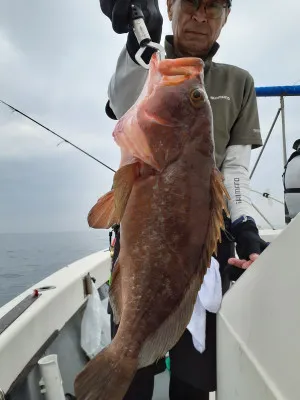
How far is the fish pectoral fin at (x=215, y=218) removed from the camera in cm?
136

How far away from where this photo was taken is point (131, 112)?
4.96 ft

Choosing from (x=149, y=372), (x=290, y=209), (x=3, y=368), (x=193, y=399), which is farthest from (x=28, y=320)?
(x=290, y=209)

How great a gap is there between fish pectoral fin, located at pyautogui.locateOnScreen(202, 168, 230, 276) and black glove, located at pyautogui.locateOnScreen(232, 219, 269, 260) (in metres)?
0.58

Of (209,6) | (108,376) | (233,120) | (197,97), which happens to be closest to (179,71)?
(197,97)

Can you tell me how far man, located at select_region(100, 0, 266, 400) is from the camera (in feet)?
6.27

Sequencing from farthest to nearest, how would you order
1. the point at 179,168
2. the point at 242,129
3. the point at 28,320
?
the point at 28,320 < the point at 242,129 < the point at 179,168

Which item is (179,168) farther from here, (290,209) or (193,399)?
(290,209)

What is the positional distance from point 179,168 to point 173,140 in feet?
0.43

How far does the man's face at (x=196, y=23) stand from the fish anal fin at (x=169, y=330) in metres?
1.50

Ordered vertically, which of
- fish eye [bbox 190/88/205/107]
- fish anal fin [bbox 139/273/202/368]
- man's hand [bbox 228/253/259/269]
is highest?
fish eye [bbox 190/88/205/107]

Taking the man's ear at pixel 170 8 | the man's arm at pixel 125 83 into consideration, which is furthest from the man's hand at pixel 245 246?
the man's ear at pixel 170 8

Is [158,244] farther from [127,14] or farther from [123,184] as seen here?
[127,14]

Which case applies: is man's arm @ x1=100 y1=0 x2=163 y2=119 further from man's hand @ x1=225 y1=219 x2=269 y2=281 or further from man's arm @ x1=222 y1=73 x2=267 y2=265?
man's hand @ x1=225 y1=219 x2=269 y2=281

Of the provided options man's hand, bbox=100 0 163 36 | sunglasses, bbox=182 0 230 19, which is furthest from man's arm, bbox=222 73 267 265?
man's hand, bbox=100 0 163 36
